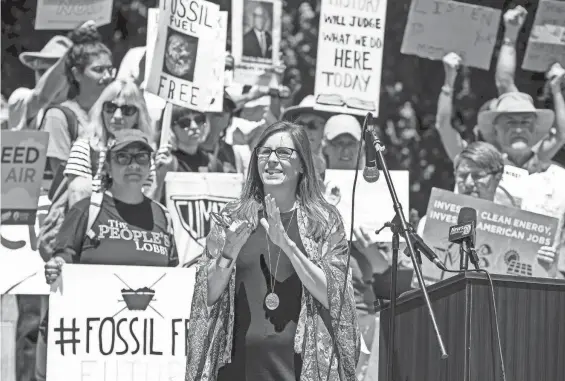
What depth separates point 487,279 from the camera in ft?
11.8

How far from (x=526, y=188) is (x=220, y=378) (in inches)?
180

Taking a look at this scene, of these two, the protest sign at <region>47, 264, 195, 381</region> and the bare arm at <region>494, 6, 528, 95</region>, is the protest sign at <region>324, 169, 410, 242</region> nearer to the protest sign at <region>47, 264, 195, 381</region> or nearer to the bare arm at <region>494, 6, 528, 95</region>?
the protest sign at <region>47, 264, 195, 381</region>

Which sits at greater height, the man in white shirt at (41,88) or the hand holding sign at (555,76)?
the hand holding sign at (555,76)

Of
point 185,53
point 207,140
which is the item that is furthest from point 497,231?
point 185,53

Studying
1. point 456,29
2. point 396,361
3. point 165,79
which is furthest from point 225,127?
point 396,361

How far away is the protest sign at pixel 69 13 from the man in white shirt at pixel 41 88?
0.37ft

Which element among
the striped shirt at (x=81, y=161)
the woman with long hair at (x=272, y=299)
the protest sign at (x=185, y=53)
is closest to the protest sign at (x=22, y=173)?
the striped shirt at (x=81, y=161)

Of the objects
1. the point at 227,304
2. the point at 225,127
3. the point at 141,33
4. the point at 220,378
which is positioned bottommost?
the point at 220,378

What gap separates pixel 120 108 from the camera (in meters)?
6.85

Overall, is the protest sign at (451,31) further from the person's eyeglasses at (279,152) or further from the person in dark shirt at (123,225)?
the person's eyeglasses at (279,152)

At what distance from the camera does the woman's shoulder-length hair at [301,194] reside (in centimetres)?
381

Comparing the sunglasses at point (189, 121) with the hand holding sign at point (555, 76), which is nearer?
the sunglasses at point (189, 121)

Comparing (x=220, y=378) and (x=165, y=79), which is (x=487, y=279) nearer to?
(x=220, y=378)

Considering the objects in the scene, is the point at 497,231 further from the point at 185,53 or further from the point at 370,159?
the point at 370,159
